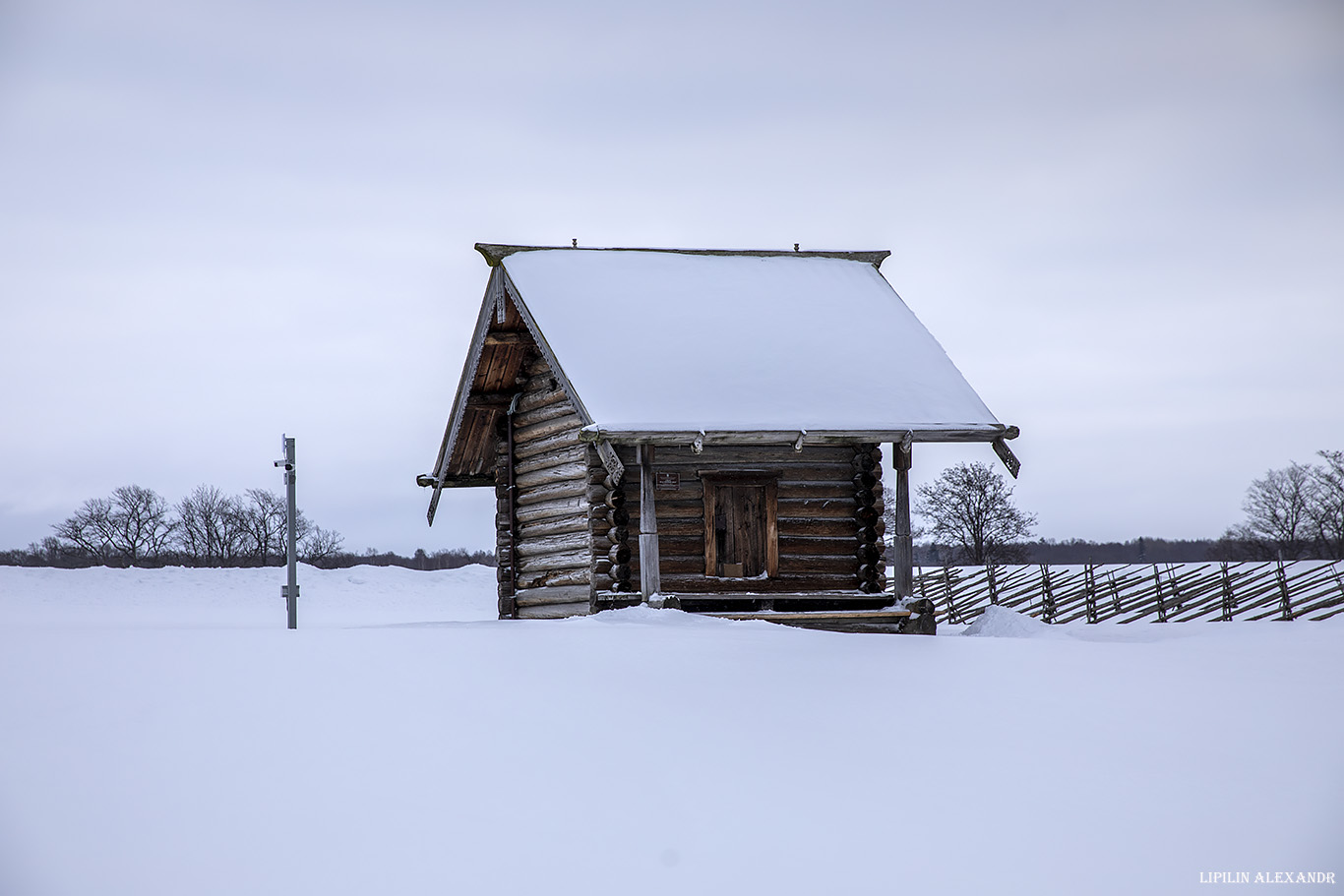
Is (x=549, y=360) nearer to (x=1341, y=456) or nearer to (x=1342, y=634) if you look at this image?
(x=1342, y=634)

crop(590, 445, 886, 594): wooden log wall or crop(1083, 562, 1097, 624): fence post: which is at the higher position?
crop(590, 445, 886, 594): wooden log wall

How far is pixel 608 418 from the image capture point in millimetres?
14000

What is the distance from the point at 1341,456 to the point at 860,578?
53.3 meters

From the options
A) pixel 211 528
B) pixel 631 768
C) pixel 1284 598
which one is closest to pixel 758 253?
pixel 631 768

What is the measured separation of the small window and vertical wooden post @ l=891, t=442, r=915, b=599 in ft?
6.19

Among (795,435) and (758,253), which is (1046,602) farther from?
(795,435)

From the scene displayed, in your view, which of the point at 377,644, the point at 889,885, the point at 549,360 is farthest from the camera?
the point at 549,360

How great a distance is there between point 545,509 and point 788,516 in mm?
4237

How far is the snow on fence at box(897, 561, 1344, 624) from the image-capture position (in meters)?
26.2

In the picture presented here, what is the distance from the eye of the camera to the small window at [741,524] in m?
16.1

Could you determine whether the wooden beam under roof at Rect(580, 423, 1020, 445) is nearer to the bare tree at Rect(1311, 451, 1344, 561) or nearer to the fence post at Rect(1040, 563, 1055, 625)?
the fence post at Rect(1040, 563, 1055, 625)

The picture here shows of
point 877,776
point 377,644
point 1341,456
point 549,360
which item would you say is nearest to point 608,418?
point 549,360

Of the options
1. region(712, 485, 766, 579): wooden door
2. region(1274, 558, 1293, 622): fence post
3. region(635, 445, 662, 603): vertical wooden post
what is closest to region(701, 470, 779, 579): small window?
region(712, 485, 766, 579): wooden door

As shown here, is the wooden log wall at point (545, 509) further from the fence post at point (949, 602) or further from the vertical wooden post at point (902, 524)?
the fence post at point (949, 602)
